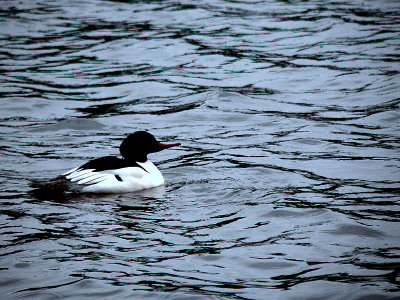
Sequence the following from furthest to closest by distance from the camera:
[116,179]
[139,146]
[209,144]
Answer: [209,144], [139,146], [116,179]

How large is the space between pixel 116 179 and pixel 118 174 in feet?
0.20

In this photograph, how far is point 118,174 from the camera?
8.85 metres

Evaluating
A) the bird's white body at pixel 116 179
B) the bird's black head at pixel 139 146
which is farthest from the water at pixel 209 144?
the bird's black head at pixel 139 146

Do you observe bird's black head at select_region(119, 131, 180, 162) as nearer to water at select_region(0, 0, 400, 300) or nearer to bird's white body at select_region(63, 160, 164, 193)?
bird's white body at select_region(63, 160, 164, 193)

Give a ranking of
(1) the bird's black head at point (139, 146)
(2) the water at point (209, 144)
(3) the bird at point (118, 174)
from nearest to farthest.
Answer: (2) the water at point (209, 144) → (3) the bird at point (118, 174) → (1) the bird's black head at point (139, 146)

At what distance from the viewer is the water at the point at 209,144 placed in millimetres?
6492

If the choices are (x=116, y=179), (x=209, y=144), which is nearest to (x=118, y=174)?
(x=116, y=179)

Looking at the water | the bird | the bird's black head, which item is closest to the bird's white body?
the bird

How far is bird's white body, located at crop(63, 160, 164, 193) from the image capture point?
8586mm

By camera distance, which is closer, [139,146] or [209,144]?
[139,146]

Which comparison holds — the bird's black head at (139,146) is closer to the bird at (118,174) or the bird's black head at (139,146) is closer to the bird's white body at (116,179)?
the bird at (118,174)

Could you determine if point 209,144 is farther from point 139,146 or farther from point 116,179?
point 116,179

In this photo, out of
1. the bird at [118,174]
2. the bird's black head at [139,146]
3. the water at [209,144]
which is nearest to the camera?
the water at [209,144]

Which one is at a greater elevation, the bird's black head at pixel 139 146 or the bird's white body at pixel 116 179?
the bird's black head at pixel 139 146
